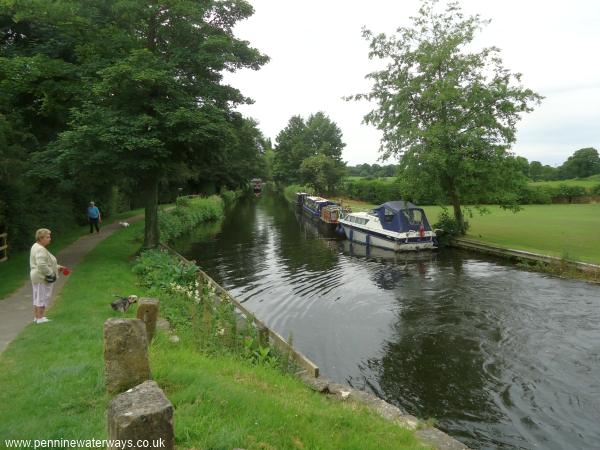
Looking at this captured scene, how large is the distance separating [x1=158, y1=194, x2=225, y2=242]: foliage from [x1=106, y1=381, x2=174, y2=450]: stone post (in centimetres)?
2309

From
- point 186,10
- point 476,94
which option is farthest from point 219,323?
point 476,94

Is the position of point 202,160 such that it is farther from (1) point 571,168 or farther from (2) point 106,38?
(1) point 571,168

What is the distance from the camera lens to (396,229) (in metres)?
25.1

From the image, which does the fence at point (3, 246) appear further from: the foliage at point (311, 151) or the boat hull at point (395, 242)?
the foliage at point (311, 151)

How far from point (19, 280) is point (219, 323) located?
26.7 feet

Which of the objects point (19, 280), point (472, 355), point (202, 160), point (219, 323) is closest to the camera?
point (219, 323)

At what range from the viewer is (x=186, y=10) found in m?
16.0

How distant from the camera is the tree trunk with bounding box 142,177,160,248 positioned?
19.0 m

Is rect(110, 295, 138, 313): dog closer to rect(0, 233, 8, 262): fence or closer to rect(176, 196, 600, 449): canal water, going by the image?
rect(176, 196, 600, 449): canal water

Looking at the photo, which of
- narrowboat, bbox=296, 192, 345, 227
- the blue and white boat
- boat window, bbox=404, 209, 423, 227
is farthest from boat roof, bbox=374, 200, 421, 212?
narrowboat, bbox=296, 192, 345, 227

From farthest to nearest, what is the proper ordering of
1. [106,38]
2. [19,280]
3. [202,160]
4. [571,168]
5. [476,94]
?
[571,168] → [476,94] → [202,160] → [106,38] → [19,280]

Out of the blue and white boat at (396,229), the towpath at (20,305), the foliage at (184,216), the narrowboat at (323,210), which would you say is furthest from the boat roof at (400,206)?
the towpath at (20,305)

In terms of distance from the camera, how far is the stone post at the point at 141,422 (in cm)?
350

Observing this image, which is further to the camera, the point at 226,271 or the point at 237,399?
the point at 226,271
